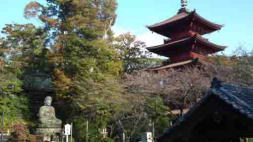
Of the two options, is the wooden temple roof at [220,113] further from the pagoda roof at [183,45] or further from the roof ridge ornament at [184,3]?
the roof ridge ornament at [184,3]

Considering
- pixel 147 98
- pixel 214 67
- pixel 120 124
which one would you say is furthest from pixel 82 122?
pixel 214 67

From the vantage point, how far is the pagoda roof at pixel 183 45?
2920 cm

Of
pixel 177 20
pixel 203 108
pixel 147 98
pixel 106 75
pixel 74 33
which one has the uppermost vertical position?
pixel 177 20

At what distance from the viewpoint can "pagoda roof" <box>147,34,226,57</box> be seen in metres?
29.2

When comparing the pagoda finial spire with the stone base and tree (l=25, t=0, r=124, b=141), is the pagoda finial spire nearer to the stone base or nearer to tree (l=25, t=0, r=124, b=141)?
tree (l=25, t=0, r=124, b=141)

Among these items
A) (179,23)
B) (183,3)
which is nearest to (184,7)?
(183,3)

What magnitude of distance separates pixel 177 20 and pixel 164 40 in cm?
226

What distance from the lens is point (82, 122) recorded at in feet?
76.5

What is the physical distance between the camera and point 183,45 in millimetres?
30156

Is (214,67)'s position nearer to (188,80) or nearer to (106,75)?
(188,80)

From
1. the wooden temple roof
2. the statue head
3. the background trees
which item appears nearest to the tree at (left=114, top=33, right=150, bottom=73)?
the background trees

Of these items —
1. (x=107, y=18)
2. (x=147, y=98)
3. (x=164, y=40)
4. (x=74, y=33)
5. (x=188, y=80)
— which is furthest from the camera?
(x=164, y=40)

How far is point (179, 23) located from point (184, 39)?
2487 mm

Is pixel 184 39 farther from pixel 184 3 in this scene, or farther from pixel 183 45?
pixel 184 3
